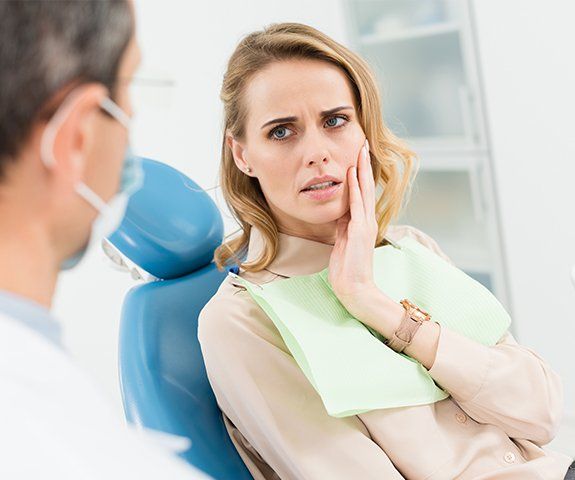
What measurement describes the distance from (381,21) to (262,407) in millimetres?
2352

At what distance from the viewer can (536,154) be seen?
8.52 feet

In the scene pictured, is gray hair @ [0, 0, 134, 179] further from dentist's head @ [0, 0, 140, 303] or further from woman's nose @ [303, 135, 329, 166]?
woman's nose @ [303, 135, 329, 166]

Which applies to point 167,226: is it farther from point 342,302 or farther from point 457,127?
point 457,127

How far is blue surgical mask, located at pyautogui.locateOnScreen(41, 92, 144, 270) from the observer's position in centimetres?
66

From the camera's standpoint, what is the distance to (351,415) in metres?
1.23

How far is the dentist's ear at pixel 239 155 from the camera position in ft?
4.66

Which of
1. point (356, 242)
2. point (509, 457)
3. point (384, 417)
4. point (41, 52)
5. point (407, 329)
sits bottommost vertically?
point (509, 457)

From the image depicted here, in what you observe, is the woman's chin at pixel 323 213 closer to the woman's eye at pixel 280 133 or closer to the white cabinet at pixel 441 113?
the woman's eye at pixel 280 133

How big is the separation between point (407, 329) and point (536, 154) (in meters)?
1.51

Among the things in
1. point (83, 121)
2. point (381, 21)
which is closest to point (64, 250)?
point (83, 121)

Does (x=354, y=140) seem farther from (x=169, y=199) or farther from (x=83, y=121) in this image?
(x=83, y=121)

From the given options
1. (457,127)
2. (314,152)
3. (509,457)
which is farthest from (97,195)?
(457,127)

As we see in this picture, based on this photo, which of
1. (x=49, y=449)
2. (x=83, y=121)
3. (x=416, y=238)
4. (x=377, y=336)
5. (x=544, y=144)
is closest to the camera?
(x=49, y=449)

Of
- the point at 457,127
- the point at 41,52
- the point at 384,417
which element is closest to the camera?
the point at 41,52
